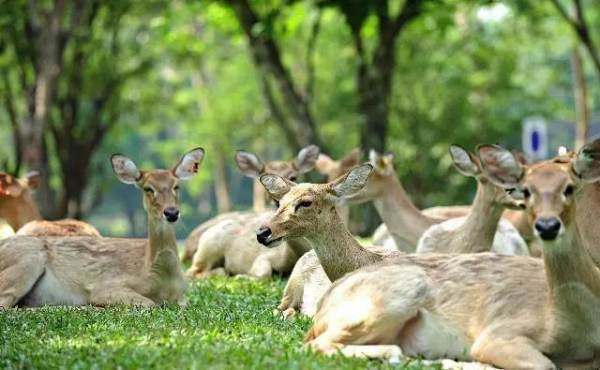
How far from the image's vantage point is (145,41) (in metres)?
34.9

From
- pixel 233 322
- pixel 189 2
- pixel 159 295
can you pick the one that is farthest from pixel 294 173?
pixel 189 2

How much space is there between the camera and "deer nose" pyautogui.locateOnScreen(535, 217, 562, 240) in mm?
7352

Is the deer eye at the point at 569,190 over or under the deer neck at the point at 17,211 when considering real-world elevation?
over

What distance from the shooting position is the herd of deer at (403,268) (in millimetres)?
7766

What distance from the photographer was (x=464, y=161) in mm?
11859

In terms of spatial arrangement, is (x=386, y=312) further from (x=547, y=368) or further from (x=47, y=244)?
(x=47, y=244)

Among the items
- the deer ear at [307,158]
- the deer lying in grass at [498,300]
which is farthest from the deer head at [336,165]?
the deer lying in grass at [498,300]

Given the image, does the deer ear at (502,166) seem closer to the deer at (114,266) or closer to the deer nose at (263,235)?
the deer nose at (263,235)

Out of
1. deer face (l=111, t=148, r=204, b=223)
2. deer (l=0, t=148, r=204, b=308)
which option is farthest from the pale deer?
deer (l=0, t=148, r=204, b=308)

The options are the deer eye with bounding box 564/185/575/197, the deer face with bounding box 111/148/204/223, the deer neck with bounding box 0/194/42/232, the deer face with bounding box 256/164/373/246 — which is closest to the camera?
the deer eye with bounding box 564/185/575/197

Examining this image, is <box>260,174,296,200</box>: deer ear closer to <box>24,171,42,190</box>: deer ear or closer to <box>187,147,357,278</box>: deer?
<box>187,147,357,278</box>: deer

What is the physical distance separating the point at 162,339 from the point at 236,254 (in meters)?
6.93

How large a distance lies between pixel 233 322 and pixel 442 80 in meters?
→ 26.9

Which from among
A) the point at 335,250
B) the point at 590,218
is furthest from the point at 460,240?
the point at 335,250
